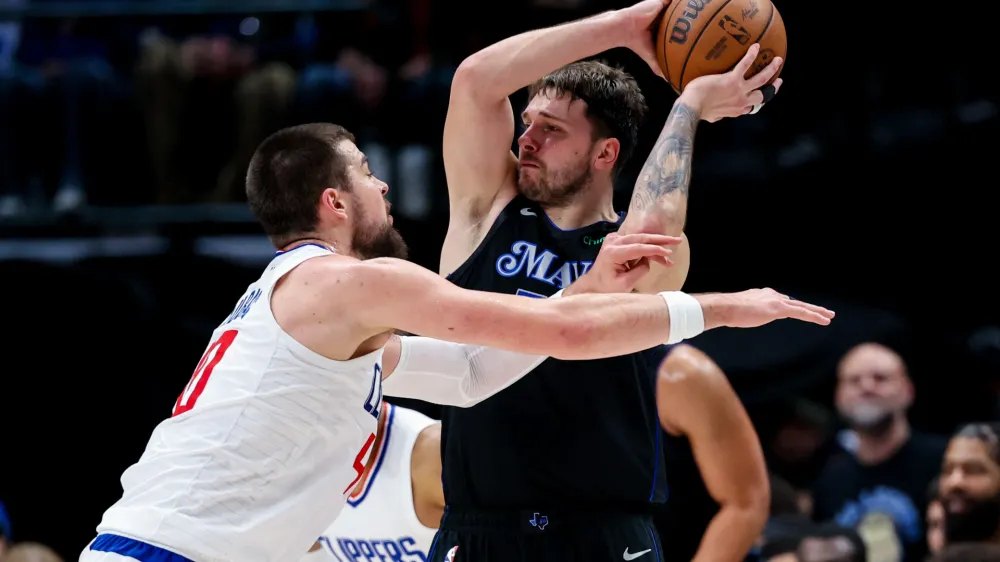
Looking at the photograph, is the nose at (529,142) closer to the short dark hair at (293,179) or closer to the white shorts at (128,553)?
the short dark hair at (293,179)

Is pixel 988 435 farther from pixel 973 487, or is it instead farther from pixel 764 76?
pixel 764 76

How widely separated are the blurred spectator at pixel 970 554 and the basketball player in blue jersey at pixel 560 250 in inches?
60.2

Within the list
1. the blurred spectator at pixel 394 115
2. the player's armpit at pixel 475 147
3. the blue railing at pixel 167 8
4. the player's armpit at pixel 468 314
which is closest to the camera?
the player's armpit at pixel 468 314

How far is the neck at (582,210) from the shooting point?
477 cm

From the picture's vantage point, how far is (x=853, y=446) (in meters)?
9.09

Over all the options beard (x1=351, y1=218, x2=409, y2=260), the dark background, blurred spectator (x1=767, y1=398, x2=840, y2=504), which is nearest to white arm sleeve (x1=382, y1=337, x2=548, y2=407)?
beard (x1=351, y1=218, x2=409, y2=260)

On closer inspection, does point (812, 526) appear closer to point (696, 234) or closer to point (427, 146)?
point (696, 234)

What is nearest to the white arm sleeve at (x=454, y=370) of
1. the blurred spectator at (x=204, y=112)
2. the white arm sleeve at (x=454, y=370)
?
the white arm sleeve at (x=454, y=370)

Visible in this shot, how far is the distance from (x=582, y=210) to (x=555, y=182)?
0.14 m

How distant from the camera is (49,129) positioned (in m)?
9.24

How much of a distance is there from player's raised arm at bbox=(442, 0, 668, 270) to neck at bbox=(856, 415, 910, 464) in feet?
13.9

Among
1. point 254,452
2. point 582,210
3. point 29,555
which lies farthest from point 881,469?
point 254,452

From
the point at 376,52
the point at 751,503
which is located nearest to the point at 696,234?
the point at 376,52

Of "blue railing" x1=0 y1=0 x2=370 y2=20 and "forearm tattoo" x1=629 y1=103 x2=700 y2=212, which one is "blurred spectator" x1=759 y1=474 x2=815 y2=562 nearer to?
"forearm tattoo" x1=629 y1=103 x2=700 y2=212
